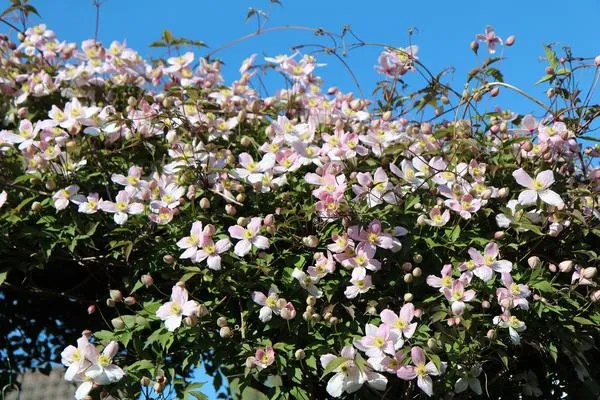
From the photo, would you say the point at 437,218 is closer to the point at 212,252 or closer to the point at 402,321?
the point at 402,321

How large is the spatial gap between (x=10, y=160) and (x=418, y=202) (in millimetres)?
1120

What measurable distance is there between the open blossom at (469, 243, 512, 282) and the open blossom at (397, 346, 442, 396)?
0.24 metres

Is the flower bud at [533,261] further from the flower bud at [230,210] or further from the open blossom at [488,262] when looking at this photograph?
the flower bud at [230,210]

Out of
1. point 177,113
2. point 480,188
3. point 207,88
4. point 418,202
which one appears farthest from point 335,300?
point 207,88

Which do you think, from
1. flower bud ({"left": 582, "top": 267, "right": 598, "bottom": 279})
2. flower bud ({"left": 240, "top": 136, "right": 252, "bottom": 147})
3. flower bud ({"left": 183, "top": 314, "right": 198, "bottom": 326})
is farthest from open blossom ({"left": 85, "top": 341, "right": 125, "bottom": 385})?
flower bud ({"left": 582, "top": 267, "right": 598, "bottom": 279})

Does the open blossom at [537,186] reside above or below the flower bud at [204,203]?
below

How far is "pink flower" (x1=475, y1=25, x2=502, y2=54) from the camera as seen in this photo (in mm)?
2303

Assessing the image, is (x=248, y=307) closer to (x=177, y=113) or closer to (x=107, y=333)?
(x=107, y=333)

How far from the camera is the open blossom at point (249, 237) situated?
1.69m

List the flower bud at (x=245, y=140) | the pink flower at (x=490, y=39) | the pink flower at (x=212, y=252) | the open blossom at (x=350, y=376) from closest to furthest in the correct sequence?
the open blossom at (x=350, y=376) < the pink flower at (x=212, y=252) < the flower bud at (x=245, y=140) < the pink flower at (x=490, y=39)

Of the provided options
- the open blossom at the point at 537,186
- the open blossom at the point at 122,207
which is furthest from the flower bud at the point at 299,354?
the open blossom at the point at 537,186

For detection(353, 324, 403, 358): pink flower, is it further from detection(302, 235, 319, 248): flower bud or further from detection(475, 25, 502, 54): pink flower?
detection(475, 25, 502, 54): pink flower

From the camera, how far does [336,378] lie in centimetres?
158

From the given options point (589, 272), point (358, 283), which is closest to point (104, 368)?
point (358, 283)
